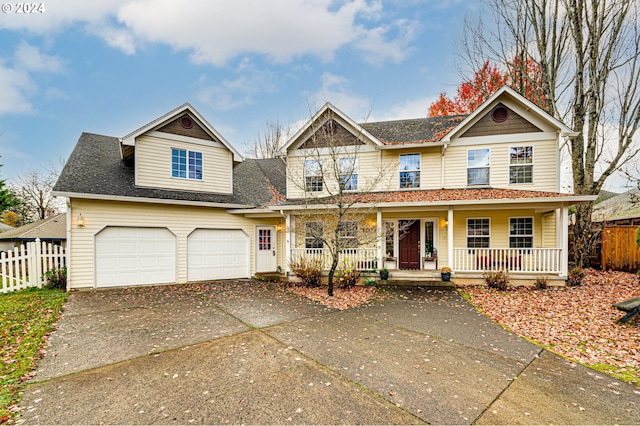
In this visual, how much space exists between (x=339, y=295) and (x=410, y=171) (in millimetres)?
6454

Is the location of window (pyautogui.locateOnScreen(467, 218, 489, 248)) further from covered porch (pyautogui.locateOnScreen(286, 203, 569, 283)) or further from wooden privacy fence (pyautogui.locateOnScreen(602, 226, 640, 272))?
wooden privacy fence (pyautogui.locateOnScreen(602, 226, 640, 272))

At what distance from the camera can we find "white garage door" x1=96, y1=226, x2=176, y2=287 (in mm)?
10055

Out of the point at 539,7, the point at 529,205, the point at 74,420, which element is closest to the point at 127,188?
the point at 74,420

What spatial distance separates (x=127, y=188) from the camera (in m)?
10.6

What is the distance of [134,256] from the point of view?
10586 mm

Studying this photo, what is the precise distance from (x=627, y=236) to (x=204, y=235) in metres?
18.7

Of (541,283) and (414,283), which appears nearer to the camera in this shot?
(541,283)

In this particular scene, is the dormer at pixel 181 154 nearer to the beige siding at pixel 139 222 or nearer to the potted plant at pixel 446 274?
the beige siding at pixel 139 222

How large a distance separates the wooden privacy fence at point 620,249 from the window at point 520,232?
15.6 feet

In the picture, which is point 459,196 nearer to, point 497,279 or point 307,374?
point 497,279

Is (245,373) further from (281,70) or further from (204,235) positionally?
(281,70)

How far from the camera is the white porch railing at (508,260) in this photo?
982 cm

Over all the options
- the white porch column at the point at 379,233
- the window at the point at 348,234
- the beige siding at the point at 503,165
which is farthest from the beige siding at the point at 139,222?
the beige siding at the point at 503,165

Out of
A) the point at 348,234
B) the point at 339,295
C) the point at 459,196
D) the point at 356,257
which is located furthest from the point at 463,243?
the point at 339,295
